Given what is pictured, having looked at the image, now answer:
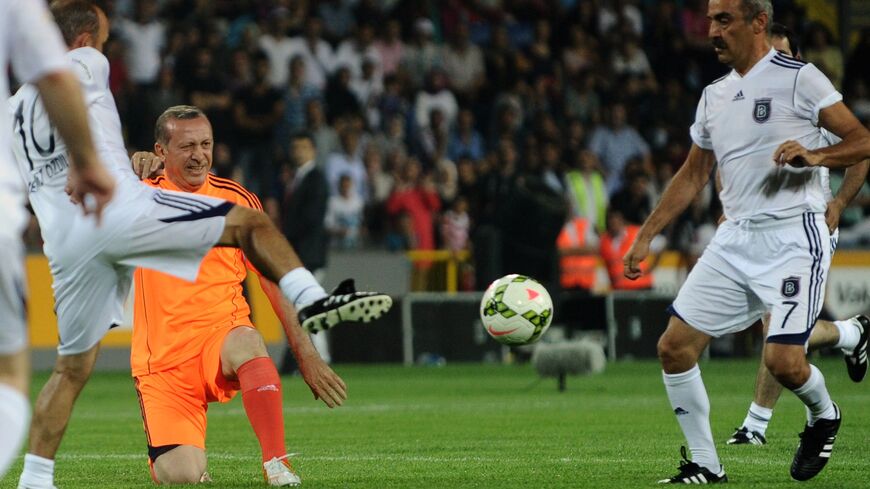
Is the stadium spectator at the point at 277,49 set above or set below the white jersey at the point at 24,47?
above

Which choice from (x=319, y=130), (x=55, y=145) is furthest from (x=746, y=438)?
(x=319, y=130)

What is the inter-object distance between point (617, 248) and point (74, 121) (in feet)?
49.7

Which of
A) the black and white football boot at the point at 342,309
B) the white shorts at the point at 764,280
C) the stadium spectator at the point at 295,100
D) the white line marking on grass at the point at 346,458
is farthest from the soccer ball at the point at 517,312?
the stadium spectator at the point at 295,100

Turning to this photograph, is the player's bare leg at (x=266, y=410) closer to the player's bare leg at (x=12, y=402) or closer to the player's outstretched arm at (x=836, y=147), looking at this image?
→ the player's outstretched arm at (x=836, y=147)

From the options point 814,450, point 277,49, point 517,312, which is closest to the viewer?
point 814,450

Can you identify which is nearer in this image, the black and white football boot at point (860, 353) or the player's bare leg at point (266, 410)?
the player's bare leg at point (266, 410)

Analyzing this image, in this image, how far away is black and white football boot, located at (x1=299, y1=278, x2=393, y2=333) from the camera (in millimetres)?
5305

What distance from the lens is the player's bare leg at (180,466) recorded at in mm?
6949

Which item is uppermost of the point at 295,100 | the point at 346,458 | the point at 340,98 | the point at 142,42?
the point at 142,42

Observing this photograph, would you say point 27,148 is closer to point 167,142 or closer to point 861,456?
point 167,142

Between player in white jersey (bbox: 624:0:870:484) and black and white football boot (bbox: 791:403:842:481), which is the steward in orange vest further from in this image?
black and white football boot (bbox: 791:403:842:481)

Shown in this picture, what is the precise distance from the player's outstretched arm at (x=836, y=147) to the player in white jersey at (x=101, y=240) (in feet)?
6.75

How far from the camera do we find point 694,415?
6746mm

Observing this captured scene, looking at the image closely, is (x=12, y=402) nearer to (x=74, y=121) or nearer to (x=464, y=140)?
(x=74, y=121)
